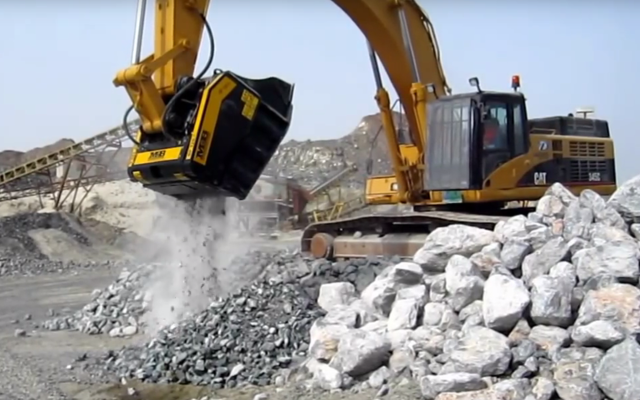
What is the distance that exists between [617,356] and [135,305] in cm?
540

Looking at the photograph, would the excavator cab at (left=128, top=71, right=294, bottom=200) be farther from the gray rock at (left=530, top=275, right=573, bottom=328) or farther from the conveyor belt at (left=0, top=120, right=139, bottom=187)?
the conveyor belt at (left=0, top=120, right=139, bottom=187)

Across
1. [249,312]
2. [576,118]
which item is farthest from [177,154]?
[576,118]

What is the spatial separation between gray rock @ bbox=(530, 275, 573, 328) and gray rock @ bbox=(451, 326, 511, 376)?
0.94 ft

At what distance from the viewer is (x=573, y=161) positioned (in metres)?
8.92

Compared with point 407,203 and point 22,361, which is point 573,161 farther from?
point 22,361

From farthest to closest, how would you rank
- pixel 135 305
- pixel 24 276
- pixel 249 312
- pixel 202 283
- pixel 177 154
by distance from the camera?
1. pixel 24 276
2. pixel 135 305
3. pixel 202 283
4. pixel 249 312
5. pixel 177 154

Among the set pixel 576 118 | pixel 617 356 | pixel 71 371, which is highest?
pixel 576 118

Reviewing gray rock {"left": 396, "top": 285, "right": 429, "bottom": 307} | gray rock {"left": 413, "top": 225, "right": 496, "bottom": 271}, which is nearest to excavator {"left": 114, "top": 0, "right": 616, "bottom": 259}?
gray rock {"left": 413, "top": 225, "right": 496, "bottom": 271}

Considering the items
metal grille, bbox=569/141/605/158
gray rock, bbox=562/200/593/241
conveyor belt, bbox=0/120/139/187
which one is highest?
conveyor belt, bbox=0/120/139/187

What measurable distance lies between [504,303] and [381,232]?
3735 millimetres

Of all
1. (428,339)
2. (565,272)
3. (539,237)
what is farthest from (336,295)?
(565,272)

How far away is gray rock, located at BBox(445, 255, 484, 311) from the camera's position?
5379 mm

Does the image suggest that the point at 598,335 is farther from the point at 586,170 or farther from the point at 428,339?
the point at 586,170

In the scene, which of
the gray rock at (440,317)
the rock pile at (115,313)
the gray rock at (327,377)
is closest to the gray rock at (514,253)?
the gray rock at (440,317)
